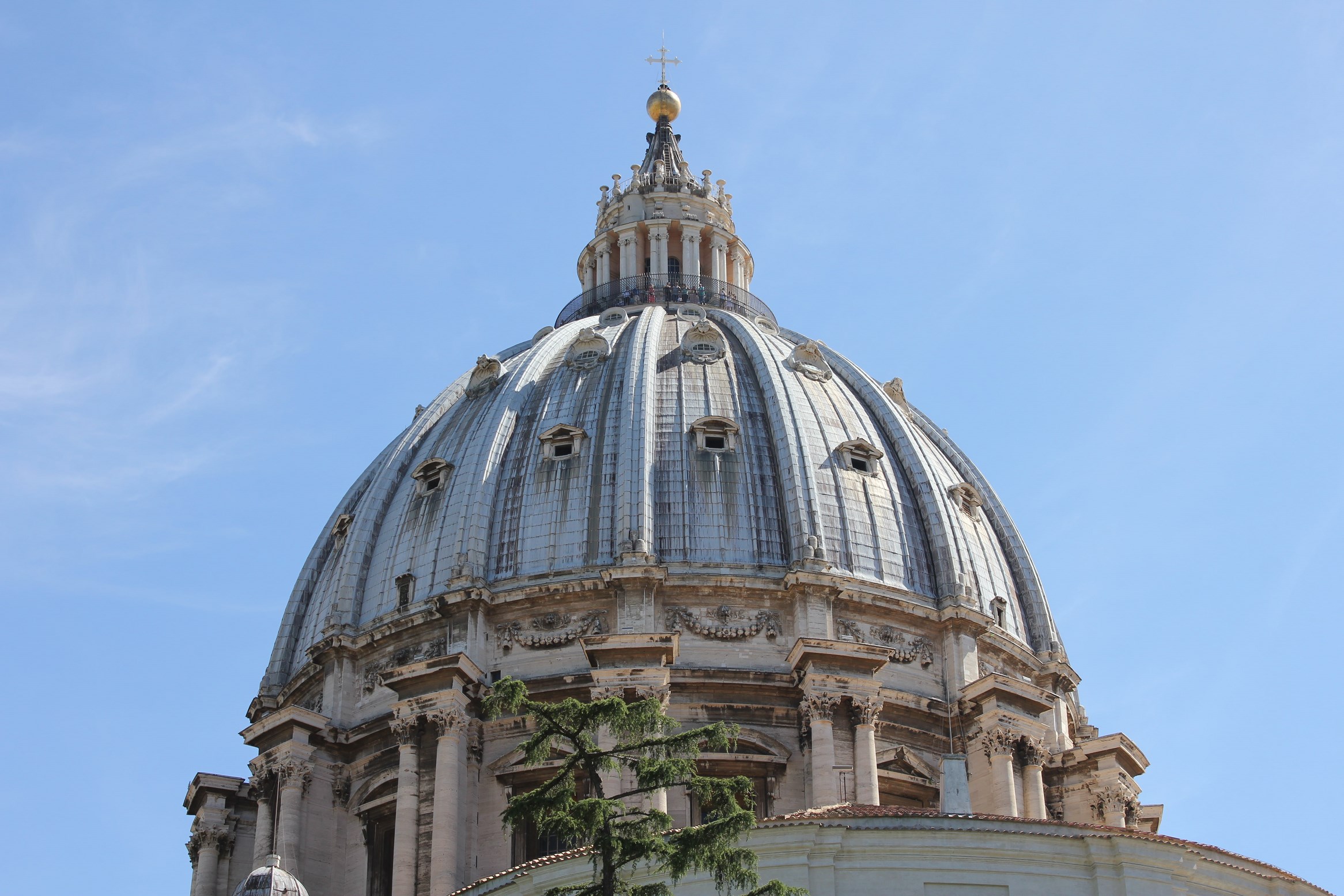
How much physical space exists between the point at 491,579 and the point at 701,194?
20.5 metres

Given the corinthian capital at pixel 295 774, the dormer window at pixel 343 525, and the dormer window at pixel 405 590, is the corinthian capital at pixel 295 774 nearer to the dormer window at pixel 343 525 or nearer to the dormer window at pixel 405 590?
the dormer window at pixel 405 590

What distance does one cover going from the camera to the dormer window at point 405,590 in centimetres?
4850

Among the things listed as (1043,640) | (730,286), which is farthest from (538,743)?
(730,286)

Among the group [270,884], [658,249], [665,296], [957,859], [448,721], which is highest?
[658,249]

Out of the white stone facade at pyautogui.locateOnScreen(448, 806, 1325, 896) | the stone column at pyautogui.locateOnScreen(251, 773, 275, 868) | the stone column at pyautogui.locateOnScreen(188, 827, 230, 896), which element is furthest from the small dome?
the stone column at pyautogui.locateOnScreen(188, 827, 230, 896)

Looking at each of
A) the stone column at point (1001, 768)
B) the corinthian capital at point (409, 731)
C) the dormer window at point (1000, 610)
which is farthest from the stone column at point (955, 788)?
the dormer window at point (1000, 610)

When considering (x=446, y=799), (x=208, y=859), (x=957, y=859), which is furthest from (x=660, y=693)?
(x=957, y=859)

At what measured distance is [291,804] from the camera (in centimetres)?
4503

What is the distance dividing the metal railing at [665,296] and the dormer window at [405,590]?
562 inches

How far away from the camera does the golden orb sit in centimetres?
6875

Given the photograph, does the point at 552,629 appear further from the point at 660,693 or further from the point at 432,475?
the point at 432,475

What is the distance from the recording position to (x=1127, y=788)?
156ft

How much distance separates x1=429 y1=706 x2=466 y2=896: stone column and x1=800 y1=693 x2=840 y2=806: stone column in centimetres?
736

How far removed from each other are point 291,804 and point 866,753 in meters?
12.8
